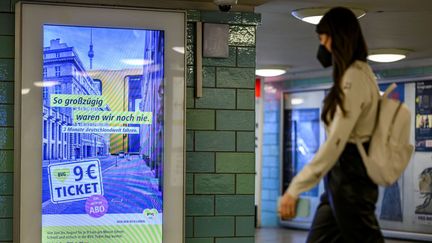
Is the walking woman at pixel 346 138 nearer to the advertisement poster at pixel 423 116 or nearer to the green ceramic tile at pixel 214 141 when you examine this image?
the green ceramic tile at pixel 214 141

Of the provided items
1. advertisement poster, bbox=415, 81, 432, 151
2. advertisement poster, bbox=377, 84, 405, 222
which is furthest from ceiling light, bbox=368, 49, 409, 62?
advertisement poster, bbox=377, 84, 405, 222

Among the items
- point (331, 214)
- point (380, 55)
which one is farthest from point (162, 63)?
point (380, 55)

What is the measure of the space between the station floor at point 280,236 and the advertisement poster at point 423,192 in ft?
1.38

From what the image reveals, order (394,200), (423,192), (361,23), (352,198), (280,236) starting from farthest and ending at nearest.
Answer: (280,236) → (394,200) → (423,192) → (361,23) → (352,198)

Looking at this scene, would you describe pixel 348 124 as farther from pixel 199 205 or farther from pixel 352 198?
pixel 199 205

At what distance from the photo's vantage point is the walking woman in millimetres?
2812

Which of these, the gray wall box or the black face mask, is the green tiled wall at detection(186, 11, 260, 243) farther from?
the black face mask

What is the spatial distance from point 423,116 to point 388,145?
756 cm

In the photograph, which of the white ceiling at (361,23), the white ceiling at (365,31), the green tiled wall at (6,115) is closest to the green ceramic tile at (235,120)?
the white ceiling at (361,23)

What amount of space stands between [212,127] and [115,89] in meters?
0.77

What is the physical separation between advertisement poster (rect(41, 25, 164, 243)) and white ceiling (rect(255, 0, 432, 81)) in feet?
4.69

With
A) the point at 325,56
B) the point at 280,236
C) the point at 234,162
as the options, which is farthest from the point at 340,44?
the point at 280,236

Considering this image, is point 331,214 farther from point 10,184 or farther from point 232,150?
point 10,184

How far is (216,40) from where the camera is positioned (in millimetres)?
5090
